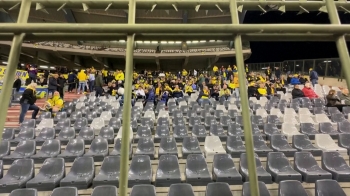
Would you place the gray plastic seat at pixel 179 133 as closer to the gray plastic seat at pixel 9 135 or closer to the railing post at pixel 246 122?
the gray plastic seat at pixel 9 135

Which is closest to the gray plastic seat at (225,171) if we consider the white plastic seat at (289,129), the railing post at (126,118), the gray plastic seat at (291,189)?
the gray plastic seat at (291,189)

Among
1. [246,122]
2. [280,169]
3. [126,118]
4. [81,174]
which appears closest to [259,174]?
[280,169]

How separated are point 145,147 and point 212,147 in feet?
5.61

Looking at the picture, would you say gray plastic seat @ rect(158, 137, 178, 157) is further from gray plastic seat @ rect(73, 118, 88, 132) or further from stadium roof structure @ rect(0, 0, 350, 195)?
stadium roof structure @ rect(0, 0, 350, 195)

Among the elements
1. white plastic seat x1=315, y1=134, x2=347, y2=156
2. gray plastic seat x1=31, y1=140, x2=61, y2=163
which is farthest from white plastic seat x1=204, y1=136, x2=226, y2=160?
gray plastic seat x1=31, y1=140, x2=61, y2=163

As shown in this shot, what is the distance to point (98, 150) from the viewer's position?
6680mm

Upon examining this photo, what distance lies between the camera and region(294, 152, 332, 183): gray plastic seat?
5383 millimetres

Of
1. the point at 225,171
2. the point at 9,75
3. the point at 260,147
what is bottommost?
the point at 225,171

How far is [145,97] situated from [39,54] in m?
18.9

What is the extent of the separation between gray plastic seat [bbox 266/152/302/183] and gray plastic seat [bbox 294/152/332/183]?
0.57 feet

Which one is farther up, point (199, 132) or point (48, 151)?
point (199, 132)

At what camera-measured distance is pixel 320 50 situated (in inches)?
1081

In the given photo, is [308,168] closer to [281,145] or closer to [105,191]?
[281,145]

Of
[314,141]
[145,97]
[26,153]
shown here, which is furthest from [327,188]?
[145,97]
